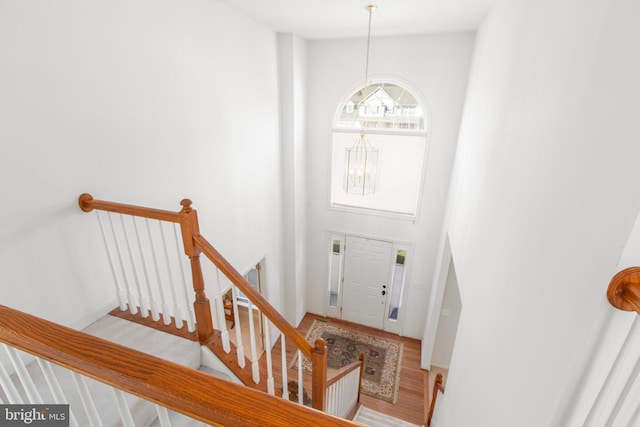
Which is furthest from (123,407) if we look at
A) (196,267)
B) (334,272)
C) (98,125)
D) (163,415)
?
(334,272)

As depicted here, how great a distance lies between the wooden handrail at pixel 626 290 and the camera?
2.52 ft

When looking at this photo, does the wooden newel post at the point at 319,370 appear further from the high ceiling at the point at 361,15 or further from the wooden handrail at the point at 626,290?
the high ceiling at the point at 361,15

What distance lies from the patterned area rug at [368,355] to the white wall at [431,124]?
62 centimetres

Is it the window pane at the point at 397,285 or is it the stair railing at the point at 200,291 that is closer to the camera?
the stair railing at the point at 200,291

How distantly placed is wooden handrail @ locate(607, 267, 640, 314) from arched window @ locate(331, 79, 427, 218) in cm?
376

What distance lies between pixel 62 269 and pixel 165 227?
91 cm

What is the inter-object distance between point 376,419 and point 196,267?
350cm

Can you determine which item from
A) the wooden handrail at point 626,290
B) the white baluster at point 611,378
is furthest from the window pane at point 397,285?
the wooden handrail at point 626,290

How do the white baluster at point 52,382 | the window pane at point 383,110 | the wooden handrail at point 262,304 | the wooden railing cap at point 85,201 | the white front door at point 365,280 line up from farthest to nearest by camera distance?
the white front door at point 365,280
the window pane at point 383,110
the wooden railing cap at point 85,201
the wooden handrail at point 262,304
the white baluster at point 52,382

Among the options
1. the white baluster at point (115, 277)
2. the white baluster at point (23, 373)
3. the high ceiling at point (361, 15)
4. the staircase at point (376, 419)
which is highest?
the high ceiling at point (361, 15)

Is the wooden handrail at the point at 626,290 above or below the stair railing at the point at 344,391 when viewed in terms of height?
above

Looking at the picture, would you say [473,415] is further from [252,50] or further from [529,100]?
[252,50]

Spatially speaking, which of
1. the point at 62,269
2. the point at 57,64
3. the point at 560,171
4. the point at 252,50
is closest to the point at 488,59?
the point at 560,171

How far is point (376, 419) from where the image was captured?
4039 mm
